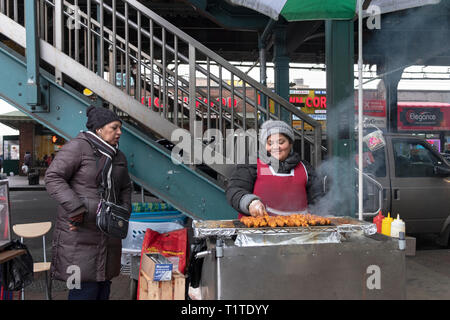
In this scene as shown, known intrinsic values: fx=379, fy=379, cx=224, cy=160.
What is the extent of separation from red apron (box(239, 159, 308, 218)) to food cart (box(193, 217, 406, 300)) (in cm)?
58

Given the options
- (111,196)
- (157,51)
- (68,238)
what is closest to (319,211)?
(111,196)

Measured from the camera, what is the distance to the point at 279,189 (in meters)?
3.17

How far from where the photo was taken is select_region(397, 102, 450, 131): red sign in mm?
16562

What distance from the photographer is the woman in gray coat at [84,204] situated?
2914mm

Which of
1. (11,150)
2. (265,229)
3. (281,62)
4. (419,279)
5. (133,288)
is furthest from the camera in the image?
(11,150)

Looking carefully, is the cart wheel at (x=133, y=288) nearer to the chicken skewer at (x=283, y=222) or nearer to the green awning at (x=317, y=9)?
the chicken skewer at (x=283, y=222)

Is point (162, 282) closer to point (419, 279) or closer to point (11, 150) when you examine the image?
point (419, 279)

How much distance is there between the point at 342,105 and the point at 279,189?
1.67 meters

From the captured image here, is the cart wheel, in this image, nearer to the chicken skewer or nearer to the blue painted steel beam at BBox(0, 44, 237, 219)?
the blue painted steel beam at BBox(0, 44, 237, 219)

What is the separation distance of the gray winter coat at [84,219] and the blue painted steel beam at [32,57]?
3.44 ft

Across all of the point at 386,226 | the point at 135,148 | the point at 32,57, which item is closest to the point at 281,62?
the point at 135,148

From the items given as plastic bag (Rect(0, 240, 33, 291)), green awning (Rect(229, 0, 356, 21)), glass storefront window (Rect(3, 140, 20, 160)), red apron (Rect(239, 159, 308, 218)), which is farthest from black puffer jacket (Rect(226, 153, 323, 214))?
glass storefront window (Rect(3, 140, 20, 160))

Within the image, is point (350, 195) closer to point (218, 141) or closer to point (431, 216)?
point (218, 141)

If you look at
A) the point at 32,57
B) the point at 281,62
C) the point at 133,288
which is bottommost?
the point at 133,288
